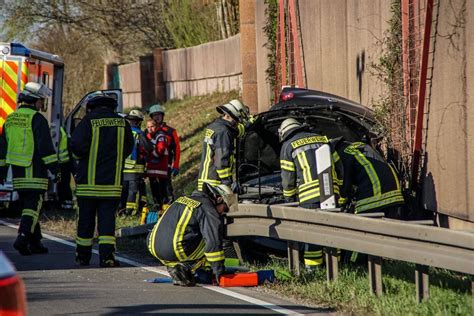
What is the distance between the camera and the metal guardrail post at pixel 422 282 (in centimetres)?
860

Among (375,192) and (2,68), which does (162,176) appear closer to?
(2,68)

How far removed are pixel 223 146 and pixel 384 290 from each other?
3.60m

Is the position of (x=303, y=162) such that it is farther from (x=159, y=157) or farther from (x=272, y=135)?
(x=159, y=157)

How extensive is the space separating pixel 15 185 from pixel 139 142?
199 inches

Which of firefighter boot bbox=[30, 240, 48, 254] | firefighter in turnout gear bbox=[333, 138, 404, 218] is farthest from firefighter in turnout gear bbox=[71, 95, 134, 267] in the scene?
firefighter in turnout gear bbox=[333, 138, 404, 218]

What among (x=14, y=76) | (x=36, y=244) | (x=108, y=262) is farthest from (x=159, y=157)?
(x=108, y=262)

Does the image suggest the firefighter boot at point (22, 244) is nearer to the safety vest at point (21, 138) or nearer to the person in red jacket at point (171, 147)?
the safety vest at point (21, 138)

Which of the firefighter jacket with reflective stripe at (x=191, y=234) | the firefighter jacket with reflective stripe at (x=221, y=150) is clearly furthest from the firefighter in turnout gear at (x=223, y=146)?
the firefighter jacket with reflective stripe at (x=191, y=234)

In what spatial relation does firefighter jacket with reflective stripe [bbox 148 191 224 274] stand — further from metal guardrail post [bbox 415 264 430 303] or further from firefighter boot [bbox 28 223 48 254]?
firefighter boot [bbox 28 223 48 254]

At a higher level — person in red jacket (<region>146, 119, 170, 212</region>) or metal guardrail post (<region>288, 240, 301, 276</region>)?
person in red jacket (<region>146, 119, 170, 212</region>)

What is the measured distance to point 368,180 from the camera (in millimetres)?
11359

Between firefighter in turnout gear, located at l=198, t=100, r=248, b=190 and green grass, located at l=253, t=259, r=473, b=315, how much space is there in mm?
1787

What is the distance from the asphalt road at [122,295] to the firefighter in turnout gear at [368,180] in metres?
1.98

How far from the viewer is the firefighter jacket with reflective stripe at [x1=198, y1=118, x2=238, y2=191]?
12.4 m
